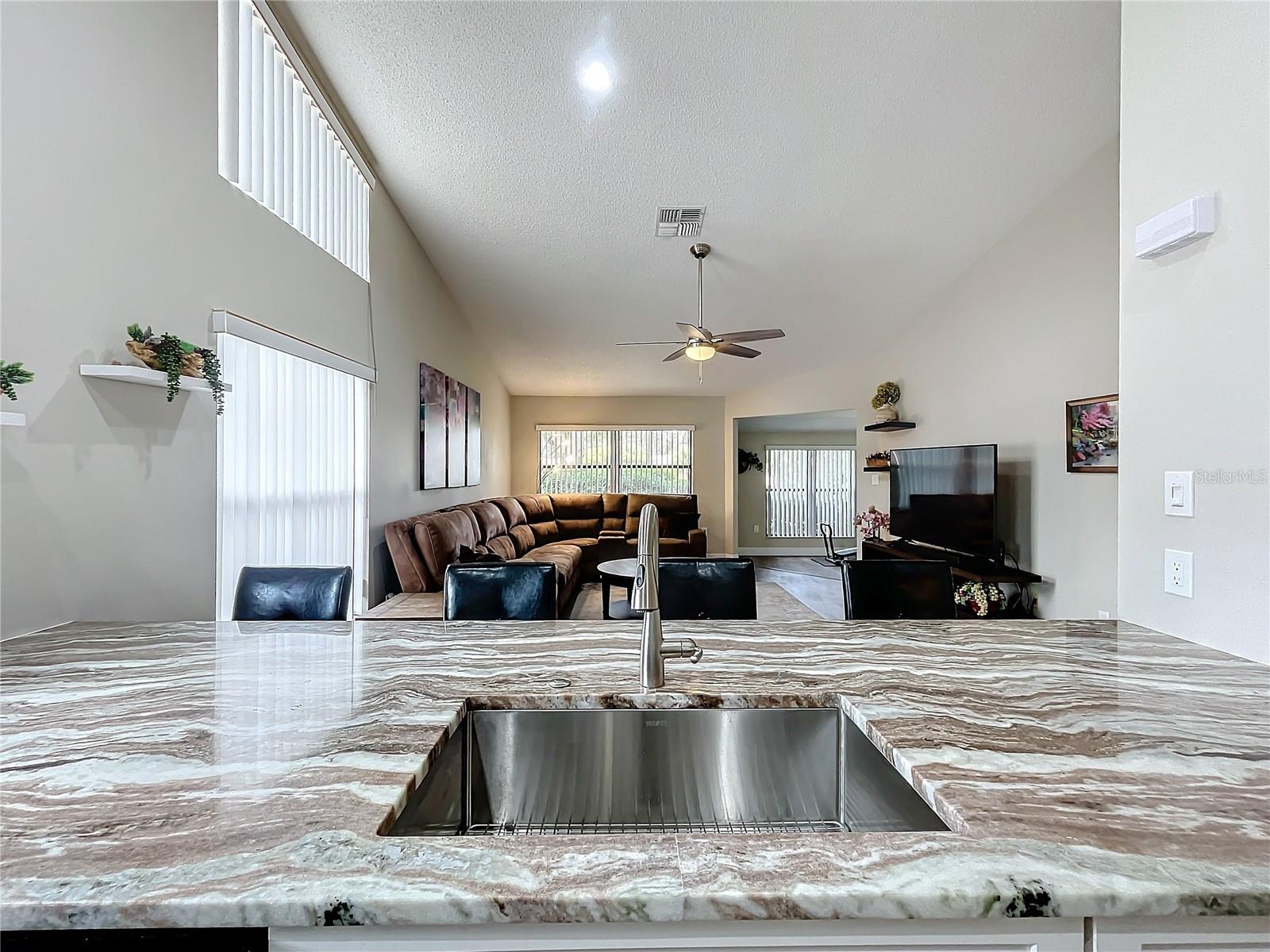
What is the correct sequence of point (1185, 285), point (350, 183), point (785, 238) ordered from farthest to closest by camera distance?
point (785, 238), point (350, 183), point (1185, 285)

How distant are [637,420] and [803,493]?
3179mm

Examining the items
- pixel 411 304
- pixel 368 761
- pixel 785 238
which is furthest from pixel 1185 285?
pixel 411 304

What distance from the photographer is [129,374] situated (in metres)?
1.89

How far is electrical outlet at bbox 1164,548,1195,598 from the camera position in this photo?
1479 mm

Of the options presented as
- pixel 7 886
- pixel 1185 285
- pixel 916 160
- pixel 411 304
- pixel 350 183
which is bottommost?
pixel 7 886

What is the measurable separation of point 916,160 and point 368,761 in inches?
171

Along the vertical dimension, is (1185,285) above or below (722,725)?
above

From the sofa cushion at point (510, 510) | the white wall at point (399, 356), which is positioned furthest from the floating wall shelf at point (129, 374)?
the sofa cushion at point (510, 510)

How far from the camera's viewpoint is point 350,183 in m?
3.68

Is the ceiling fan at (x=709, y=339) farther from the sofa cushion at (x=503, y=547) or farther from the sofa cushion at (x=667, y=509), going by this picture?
the sofa cushion at (x=667, y=509)

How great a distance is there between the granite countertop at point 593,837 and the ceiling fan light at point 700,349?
3192 mm

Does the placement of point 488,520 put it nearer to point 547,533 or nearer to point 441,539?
point 441,539

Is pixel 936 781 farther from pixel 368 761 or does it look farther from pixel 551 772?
pixel 368 761

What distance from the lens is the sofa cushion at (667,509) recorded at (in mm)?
7930
